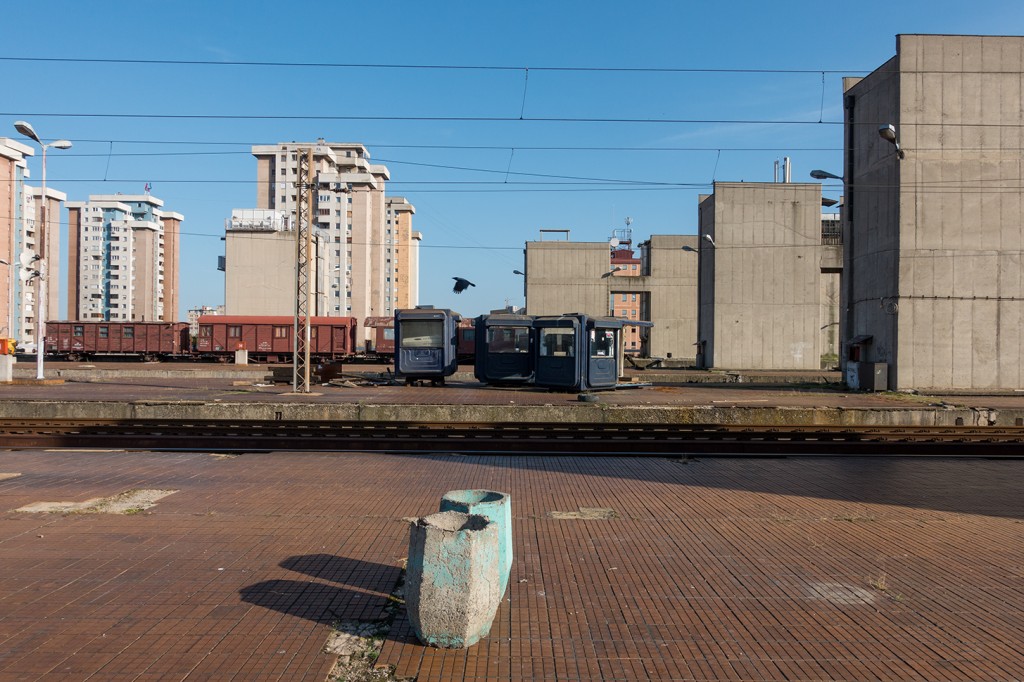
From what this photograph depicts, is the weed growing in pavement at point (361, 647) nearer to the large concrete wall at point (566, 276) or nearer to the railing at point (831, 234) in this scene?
the large concrete wall at point (566, 276)

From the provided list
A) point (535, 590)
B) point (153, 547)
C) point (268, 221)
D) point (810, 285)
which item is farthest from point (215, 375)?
point (268, 221)

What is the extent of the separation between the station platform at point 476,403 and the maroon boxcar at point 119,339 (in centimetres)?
1834

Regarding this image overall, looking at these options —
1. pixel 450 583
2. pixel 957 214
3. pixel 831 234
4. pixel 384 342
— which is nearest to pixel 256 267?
pixel 384 342

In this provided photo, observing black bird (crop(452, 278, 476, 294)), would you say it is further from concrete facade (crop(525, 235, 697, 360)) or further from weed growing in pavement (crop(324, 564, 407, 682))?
weed growing in pavement (crop(324, 564, 407, 682))

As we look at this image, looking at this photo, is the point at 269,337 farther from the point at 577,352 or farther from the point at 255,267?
the point at 255,267

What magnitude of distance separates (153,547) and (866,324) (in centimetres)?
2722

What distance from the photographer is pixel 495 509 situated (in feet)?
17.4

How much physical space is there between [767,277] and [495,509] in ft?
137

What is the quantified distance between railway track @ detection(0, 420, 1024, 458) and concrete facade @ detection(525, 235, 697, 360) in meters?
38.3

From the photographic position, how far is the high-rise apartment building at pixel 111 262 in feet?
425

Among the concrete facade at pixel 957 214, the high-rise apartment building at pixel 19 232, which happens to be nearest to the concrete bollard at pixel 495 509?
the concrete facade at pixel 957 214

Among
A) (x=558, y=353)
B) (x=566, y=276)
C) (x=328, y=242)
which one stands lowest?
(x=558, y=353)

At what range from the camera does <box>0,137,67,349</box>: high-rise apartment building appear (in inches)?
3199

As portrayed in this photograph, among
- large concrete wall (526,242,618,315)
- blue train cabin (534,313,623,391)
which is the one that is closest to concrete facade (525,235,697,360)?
large concrete wall (526,242,618,315)
